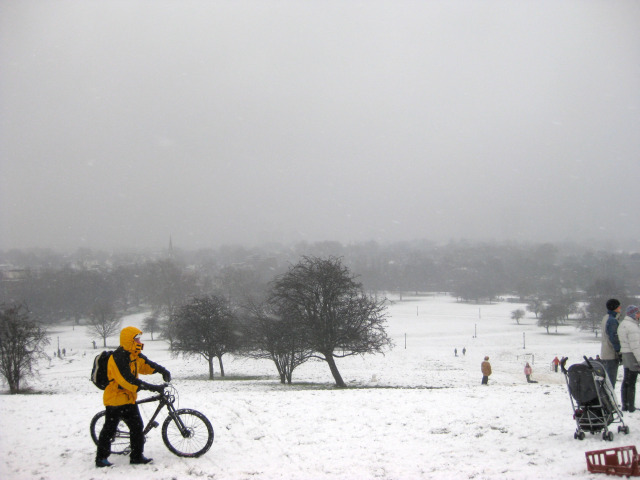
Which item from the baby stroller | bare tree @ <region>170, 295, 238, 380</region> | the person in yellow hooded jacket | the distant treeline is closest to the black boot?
the person in yellow hooded jacket

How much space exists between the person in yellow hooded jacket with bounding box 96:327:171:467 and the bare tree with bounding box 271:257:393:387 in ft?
60.3

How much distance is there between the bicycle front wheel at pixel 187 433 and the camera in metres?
8.29

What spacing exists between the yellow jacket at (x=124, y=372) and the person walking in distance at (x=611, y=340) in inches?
356

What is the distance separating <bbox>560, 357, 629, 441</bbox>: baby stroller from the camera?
810 cm

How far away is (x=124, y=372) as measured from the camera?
25.2 ft

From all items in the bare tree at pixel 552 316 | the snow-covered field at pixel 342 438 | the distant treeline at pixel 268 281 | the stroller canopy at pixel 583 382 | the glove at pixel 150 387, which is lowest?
the bare tree at pixel 552 316

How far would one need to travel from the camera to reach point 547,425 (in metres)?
9.64

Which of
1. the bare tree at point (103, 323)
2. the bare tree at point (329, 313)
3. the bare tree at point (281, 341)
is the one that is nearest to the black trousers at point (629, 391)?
the bare tree at point (329, 313)

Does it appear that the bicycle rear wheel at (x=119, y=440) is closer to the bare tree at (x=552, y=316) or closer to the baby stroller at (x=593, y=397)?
the baby stroller at (x=593, y=397)

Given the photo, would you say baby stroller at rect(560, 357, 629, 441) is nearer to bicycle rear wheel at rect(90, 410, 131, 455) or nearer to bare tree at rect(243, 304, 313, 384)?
bicycle rear wheel at rect(90, 410, 131, 455)

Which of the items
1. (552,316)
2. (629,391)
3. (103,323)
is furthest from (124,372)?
(552,316)

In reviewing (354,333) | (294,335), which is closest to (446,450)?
(354,333)

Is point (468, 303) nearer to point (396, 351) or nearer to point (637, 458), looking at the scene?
point (396, 351)

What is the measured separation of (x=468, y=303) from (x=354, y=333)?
97697 mm
